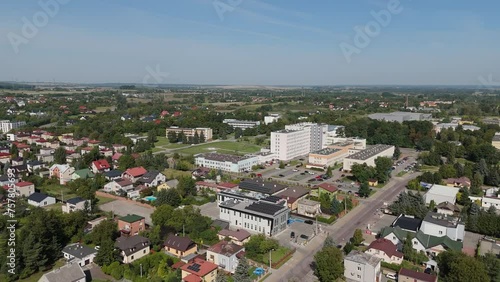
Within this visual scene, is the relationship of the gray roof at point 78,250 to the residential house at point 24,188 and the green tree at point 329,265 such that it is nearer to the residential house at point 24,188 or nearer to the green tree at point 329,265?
the green tree at point 329,265

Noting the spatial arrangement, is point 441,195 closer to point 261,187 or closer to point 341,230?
point 341,230

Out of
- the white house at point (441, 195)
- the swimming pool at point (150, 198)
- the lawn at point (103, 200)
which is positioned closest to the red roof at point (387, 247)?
the white house at point (441, 195)

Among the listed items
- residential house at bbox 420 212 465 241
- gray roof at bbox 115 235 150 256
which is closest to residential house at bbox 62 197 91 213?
gray roof at bbox 115 235 150 256

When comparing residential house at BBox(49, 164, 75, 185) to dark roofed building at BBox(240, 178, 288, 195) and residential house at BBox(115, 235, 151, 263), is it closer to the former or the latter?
dark roofed building at BBox(240, 178, 288, 195)

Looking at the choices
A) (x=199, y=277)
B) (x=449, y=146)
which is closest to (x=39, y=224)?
(x=199, y=277)

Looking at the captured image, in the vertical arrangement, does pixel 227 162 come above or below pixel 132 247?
below

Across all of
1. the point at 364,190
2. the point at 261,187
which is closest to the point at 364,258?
the point at 261,187
